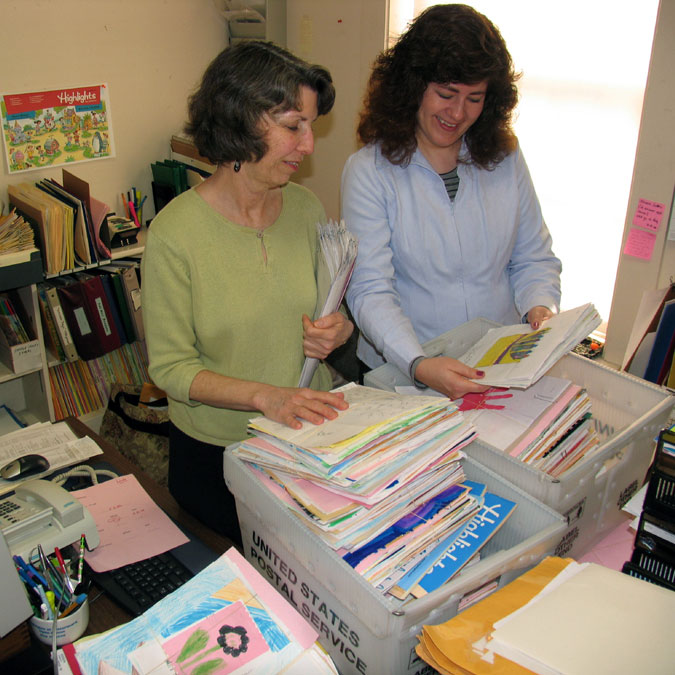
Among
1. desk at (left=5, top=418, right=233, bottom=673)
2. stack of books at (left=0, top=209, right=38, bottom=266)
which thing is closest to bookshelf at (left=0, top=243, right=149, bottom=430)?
stack of books at (left=0, top=209, right=38, bottom=266)

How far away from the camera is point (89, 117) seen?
9.61ft

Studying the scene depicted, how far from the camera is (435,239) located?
158 centimetres

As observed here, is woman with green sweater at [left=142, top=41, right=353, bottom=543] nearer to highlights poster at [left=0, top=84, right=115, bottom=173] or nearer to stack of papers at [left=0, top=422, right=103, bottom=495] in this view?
stack of papers at [left=0, top=422, right=103, bottom=495]

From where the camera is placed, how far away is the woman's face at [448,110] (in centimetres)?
148

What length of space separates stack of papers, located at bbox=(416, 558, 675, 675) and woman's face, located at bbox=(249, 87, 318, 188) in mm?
901

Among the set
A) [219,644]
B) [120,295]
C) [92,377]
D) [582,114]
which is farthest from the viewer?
[92,377]

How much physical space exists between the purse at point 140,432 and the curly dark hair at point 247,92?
145 centimetres

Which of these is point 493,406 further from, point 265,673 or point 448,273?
point 265,673

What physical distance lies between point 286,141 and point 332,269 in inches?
10.9

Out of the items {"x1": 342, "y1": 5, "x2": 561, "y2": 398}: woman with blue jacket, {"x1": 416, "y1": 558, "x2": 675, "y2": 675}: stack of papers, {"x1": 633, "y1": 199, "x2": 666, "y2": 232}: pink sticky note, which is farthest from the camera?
{"x1": 633, "y1": 199, "x2": 666, "y2": 232}: pink sticky note

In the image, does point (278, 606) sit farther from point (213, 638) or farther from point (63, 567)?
point (63, 567)

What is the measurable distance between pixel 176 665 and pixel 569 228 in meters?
2.28

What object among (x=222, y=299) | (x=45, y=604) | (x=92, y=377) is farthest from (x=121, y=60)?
(x=45, y=604)

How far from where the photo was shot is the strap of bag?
247 centimetres
